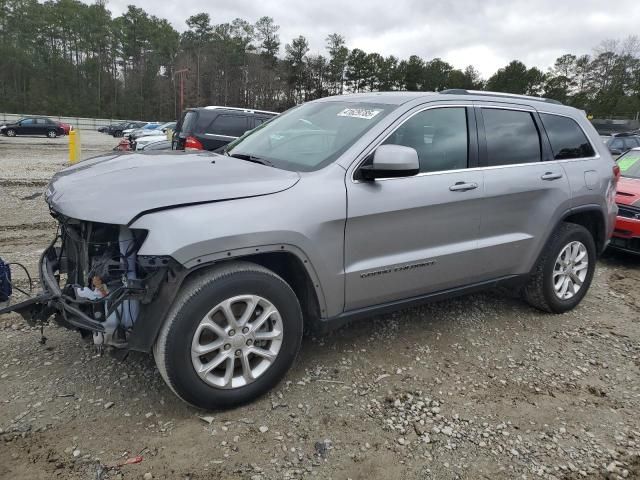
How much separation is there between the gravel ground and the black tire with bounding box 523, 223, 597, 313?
27cm

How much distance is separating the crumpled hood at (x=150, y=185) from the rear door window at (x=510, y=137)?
5.48 ft

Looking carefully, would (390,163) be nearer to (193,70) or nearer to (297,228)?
(297,228)

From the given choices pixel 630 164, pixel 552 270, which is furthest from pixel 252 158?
pixel 630 164

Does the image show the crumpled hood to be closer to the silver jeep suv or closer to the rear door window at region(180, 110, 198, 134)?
the silver jeep suv

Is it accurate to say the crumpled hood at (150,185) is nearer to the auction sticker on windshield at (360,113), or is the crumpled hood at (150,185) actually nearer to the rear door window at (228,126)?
the auction sticker on windshield at (360,113)

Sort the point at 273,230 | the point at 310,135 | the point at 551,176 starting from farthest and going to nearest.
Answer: the point at 551,176 < the point at 310,135 < the point at 273,230

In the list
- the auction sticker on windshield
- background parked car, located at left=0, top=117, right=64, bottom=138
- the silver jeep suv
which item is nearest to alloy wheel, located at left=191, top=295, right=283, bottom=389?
the silver jeep suv

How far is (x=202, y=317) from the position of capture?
8.55 feet

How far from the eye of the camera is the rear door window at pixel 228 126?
36.3 feet

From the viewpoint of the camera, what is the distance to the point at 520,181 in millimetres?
3822

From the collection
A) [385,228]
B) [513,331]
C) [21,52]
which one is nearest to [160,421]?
[385,228]

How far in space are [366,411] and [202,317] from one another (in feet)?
3.68

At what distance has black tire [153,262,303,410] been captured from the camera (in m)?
2.56

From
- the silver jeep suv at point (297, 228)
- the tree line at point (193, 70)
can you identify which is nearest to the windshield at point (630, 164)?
the silver jeep suv at point (297, 228)
